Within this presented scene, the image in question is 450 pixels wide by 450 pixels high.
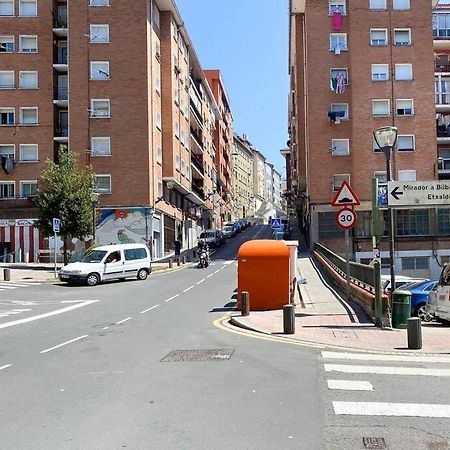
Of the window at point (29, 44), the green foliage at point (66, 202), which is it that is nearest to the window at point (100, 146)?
the window at point (29, 44)

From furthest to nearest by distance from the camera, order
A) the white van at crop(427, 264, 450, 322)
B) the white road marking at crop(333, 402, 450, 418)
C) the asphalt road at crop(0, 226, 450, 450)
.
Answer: the white van at crop(427, 264, 450, 322) < the white road marking at crop(333, 402, 450, 418) < the asphalt road at crop(0, 226, 450, 450)

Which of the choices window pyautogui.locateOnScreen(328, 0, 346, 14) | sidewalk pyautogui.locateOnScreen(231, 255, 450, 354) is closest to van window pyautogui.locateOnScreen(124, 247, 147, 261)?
sidewalk pyautogui.locateOnScreen(231, 255, 450, 354)

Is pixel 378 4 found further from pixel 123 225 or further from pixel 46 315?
pixel 46 315

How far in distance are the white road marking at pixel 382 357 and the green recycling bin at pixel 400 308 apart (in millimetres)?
3023

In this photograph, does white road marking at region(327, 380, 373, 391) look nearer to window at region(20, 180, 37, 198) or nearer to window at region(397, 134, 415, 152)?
window at region(20, 180, 37, 198)

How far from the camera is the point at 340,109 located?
48625 millimetres

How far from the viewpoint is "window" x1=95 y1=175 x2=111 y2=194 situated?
44.2m

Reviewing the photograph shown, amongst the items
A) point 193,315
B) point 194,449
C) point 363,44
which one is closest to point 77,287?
point 193,315

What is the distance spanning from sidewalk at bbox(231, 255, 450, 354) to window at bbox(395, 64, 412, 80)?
1289 inches

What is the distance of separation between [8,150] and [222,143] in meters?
60.0

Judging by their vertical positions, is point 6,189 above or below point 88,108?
below

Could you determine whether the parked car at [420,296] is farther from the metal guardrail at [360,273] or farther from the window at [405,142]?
the window at [405,142]

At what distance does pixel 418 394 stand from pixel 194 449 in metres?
3.30

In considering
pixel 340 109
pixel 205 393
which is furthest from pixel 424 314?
pixel 340 109
